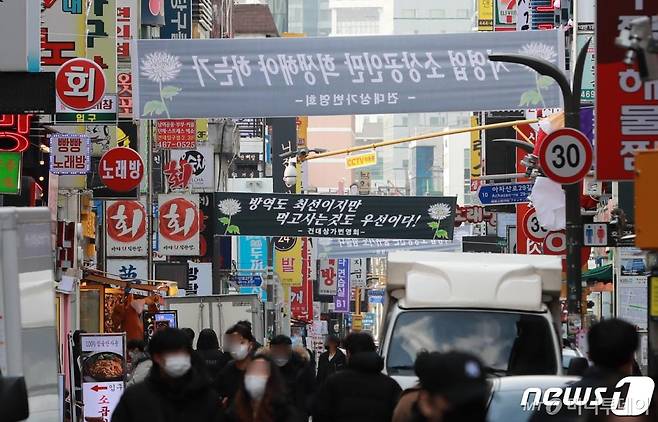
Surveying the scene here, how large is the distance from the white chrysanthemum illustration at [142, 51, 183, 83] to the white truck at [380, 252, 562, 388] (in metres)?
8.74

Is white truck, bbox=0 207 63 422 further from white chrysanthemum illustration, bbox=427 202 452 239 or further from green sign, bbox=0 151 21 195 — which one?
white chrysanthemum illustration, bbox=427 202 452 239

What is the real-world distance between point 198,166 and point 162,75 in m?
23.3

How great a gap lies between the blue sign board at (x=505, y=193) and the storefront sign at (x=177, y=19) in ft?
78.0

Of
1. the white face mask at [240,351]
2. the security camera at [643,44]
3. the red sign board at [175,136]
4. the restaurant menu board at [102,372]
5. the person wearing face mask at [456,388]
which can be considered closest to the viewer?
the person wearing face mask at [456,388]

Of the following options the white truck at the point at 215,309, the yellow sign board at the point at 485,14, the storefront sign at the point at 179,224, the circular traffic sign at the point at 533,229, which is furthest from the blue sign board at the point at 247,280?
the circular traffic sign at the point at 533,229

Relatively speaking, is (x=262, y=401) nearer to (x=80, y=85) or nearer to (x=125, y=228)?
(x=80, y=85)

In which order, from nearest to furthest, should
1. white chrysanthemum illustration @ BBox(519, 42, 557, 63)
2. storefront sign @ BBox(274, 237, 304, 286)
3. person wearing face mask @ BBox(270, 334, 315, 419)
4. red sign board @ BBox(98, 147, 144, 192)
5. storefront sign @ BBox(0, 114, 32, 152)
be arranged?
person wearing face mask @ BBox(270, 334, 315, 419), storefront sign @ BBox(0, 114, 32, 152), white chrysanthemum illustration @ BBox(519, 42, 557, 63), red sign board @ BBox(98, 147, 144, 192), storefront sign @ BBox(274, 237, 304, 286)

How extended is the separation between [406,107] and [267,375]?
47.7 ft

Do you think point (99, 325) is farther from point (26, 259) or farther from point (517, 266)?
point (26, 259)

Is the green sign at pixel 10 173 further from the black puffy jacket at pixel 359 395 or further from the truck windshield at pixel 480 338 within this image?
the black puffy jacket at pixel 359 395

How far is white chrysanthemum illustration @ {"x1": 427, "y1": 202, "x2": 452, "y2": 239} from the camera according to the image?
136 ft

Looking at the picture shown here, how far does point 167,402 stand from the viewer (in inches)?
372

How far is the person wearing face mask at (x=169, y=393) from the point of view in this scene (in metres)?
9.38

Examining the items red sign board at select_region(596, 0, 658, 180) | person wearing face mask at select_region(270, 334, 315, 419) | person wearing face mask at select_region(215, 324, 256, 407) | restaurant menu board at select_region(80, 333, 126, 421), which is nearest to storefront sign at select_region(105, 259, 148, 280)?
restaurant menu board at select_region(80, 333, 126, 421)
